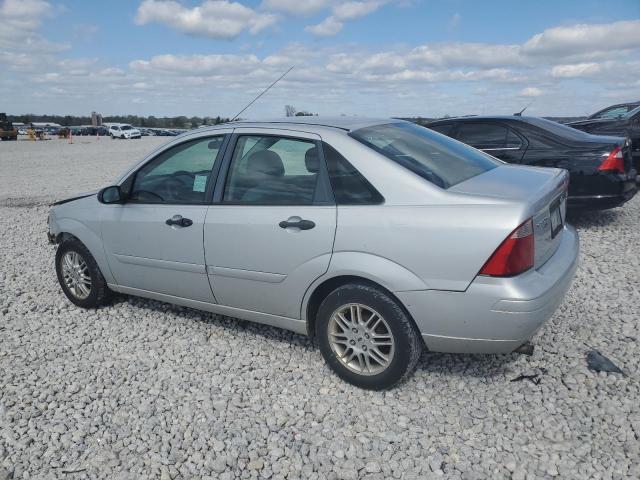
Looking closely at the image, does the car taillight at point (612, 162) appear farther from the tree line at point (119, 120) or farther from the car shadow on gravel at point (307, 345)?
the tree line at point (119, 120)

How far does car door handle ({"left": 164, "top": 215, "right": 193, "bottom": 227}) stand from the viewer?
3717 millimetres

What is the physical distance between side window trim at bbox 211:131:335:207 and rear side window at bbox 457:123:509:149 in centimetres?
471

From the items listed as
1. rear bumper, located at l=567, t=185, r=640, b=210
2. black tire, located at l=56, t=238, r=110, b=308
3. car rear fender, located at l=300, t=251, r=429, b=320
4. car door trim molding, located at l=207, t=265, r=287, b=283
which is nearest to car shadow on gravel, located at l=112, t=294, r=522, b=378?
black tire, located at l=56, t=238, r=110, b=308

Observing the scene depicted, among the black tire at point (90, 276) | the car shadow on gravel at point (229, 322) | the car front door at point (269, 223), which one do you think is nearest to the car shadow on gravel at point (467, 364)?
the car shadow on gravel at point (229, 322)

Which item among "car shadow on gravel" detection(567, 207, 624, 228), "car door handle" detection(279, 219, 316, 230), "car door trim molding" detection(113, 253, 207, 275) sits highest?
"car door handle" detection(279, 219, 316, 230)

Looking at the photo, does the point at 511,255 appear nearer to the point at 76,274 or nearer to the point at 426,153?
the point at 426,153

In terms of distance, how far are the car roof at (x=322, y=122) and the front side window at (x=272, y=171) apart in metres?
0.16

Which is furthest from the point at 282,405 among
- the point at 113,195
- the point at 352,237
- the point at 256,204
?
the point at 113,195

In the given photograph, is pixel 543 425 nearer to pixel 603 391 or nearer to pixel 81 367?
pixel 603 391

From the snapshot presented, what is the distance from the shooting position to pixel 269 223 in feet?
10.9

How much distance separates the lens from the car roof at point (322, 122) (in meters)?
3.47

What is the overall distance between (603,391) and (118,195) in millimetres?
3664

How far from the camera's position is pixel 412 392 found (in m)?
3.21

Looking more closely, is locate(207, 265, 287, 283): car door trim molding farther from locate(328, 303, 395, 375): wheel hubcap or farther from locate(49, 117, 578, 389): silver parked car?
locate(328, 303, 395, 375): wheel hubcap
